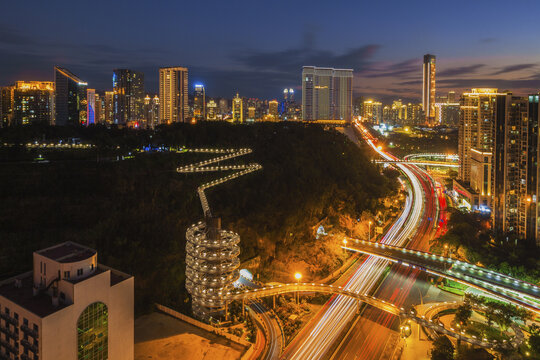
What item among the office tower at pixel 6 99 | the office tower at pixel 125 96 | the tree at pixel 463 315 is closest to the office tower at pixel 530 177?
the tree at pixel 463 315

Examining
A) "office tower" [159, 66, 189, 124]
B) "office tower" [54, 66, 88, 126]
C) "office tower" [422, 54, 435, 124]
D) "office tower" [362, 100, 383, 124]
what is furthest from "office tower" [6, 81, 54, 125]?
"office tower" [422, 54, 435, 124]

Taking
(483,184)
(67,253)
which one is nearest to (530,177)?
(483,184)

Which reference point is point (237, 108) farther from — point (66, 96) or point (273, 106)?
point (66, 96)

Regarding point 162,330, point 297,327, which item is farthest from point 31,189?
point 297,327

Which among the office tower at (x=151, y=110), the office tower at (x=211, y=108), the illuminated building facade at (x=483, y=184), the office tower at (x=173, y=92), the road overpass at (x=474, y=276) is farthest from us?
the office tower at (x=211, y=108)

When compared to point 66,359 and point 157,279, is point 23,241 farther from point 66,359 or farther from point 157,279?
point 66,359

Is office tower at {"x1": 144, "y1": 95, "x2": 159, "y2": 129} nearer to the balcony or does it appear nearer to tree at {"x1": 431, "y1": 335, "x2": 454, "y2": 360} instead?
the balcony

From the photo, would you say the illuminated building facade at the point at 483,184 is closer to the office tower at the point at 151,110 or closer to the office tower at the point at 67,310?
the office tower at the point at 67,310
